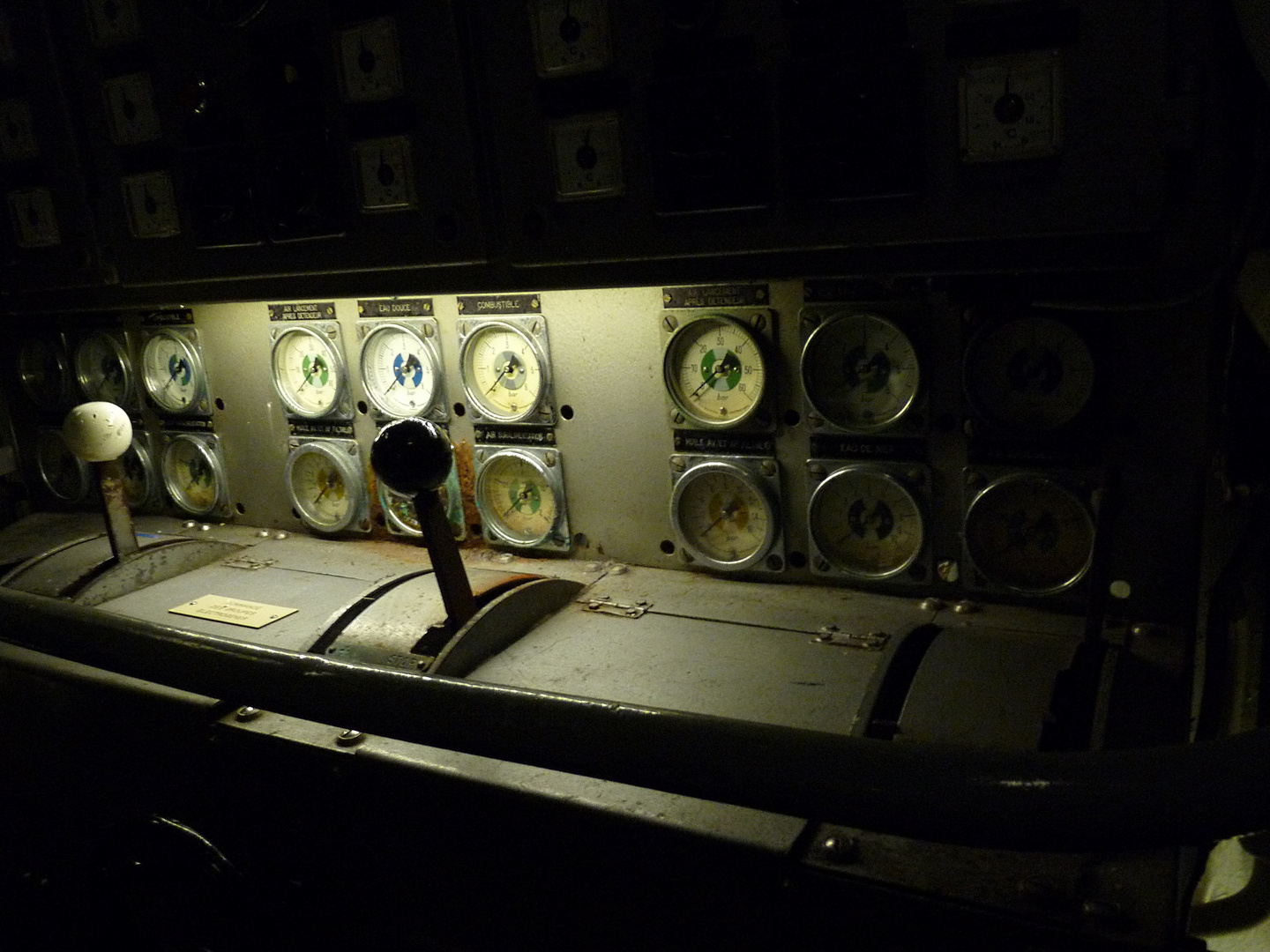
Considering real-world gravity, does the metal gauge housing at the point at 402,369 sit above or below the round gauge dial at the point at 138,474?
above

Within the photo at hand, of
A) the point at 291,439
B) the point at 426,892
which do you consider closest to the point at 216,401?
the point at 291,439

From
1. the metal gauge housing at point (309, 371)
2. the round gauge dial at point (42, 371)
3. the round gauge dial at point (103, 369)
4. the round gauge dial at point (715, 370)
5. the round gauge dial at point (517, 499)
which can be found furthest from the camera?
the round gauge dial at point (42, 371)

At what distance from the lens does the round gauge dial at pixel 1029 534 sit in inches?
70.8

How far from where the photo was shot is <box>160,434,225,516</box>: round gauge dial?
2943 mm

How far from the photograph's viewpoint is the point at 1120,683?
1.55 metres

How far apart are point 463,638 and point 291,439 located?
49.1 inches

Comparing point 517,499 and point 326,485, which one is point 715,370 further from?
point 326,485

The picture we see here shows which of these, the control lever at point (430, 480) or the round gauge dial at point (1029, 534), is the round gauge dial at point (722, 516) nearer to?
the round gauge dial at point (1029, 534)

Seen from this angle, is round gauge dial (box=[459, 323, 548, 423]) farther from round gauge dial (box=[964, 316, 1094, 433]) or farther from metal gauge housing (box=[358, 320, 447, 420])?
round gauge dial (box=[964, 316, 1094, 433])

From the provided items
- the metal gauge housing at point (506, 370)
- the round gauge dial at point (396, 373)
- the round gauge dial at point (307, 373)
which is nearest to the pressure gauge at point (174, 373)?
the round gauge dial at point (307, 373)

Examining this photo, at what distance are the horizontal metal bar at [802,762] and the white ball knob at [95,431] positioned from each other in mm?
1487

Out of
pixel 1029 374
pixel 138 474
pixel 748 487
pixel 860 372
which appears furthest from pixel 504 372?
pixel 138 474

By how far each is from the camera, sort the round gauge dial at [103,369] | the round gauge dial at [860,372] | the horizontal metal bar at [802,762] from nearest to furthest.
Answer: the horizontal metal bar at [802,762], the round gauge dial at [860,372], the round gauge dial at [103,369]

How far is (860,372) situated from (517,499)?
0.96m
